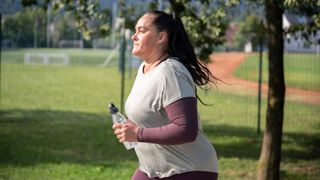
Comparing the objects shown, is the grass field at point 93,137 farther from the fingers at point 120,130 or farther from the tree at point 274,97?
the fingers at point 120,130

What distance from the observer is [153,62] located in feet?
9.84

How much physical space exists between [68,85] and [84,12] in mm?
14093

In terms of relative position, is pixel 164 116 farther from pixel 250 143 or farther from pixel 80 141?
pixel 250 143

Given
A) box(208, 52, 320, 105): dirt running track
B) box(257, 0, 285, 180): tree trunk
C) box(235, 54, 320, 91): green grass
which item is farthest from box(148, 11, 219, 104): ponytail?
box(235, 54, 320, 91): green grass

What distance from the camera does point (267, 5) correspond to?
6.81 m

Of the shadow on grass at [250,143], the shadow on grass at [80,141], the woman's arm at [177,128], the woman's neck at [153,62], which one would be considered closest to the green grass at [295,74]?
the shadow on grass at [250,143]

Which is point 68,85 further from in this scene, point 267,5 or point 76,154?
point 267,5

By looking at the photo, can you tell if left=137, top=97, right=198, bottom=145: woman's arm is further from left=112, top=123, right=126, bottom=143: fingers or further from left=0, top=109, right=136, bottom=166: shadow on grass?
left=0, top=109, right=136, bottom=166: shadow on grass

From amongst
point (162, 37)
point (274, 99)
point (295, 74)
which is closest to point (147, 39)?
point (162, 37)

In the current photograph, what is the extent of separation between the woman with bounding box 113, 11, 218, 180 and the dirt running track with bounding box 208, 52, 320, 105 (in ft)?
53.2

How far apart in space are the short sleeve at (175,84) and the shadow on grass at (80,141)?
562 cm

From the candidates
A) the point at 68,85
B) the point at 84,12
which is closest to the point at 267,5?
the point at 84,12

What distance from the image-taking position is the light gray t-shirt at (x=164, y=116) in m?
2.79

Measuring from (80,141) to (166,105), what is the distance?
7.77 metres
